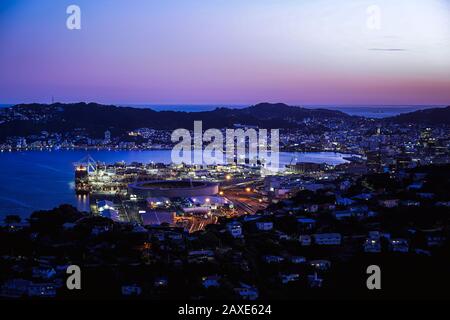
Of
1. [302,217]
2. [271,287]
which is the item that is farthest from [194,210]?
[271,287]

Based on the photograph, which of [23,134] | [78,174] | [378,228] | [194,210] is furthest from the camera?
[23,134]

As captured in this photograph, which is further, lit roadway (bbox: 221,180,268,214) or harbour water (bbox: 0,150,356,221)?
harbour water (bbox: 0,150,356,221)

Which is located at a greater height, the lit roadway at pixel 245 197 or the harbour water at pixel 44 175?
the lit roadway at pixel 245 197

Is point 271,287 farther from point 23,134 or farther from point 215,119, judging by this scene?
point 215,119

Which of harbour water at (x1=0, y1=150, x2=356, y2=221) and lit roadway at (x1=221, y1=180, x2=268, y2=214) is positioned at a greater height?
lit roadway at (x1=221, y1=180, x2=268, y2=214)

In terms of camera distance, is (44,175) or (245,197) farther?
(44,175)

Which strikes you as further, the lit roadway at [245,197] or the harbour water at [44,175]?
the harbour water at [44,175]

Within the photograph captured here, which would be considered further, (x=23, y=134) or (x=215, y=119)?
(x=215, y=119)
